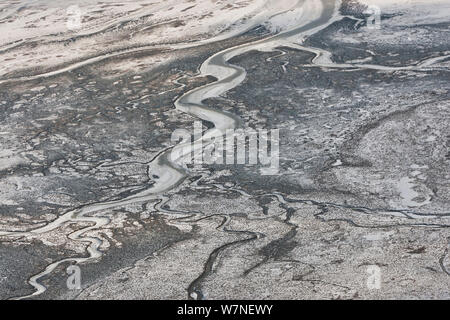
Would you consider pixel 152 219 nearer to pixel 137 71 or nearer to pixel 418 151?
pixel 418 151

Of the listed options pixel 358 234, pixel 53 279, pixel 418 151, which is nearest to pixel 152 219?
pixel 53 279

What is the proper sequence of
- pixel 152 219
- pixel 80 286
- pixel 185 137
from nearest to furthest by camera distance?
1. pixel 80 286
2. pixel 152 219
3. pixel 185 137

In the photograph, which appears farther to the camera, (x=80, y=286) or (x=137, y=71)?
(x=137, y=71)

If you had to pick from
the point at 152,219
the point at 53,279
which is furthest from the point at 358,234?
the point at 53,279
